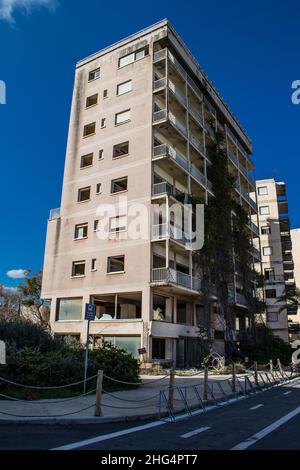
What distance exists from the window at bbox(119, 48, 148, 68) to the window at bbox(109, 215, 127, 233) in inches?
546

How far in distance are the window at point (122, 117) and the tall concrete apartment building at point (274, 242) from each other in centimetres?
3332

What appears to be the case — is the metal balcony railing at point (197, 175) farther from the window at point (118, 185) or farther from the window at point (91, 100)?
the window at point (91, 100)

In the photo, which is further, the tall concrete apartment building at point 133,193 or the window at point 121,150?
the window at point 121,150

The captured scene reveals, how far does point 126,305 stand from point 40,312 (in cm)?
1495

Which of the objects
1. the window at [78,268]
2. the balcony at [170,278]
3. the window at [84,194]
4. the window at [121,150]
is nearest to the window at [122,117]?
the window at [121,150]

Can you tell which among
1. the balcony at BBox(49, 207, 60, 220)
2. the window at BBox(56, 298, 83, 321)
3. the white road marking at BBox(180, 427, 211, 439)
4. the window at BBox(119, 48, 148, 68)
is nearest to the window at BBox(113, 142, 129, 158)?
the balcony at BBox(49, 207, 60, 220)

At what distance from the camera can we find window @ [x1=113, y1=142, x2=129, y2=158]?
30.3 m

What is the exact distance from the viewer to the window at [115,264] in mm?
27516

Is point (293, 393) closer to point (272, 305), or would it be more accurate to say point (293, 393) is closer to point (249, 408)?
point (249, 408)

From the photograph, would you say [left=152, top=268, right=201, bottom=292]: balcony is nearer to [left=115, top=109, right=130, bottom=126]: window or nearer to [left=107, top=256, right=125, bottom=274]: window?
[left=107, top=256, right=125, bottom=274]: window

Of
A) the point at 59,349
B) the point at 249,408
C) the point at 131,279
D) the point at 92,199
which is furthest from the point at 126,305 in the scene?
the point at 249,408

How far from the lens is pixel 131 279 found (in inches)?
1021

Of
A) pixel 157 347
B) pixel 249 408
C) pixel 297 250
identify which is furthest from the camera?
pixel 297 250

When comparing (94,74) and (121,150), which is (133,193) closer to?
(121,150)
